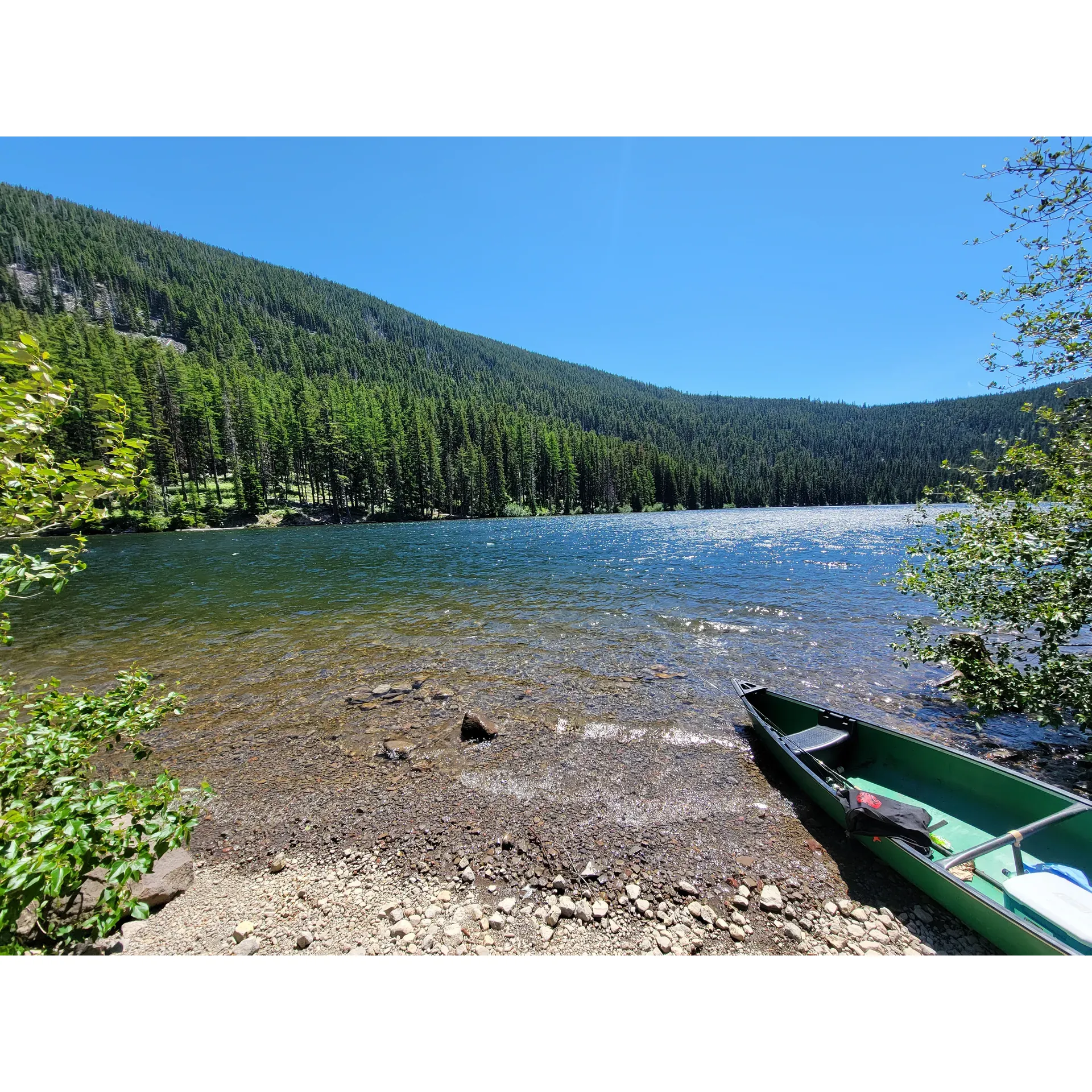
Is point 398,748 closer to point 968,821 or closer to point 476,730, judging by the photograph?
point 476,730

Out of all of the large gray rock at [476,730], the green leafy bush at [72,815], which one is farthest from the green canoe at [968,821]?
the green leafy bush at [72,815]

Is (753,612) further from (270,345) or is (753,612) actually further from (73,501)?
(270,345)

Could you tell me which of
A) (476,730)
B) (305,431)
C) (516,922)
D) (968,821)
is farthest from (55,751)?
(305,431)

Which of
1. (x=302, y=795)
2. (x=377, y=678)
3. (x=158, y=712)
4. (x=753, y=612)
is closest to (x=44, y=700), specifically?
(x=158, y=712)

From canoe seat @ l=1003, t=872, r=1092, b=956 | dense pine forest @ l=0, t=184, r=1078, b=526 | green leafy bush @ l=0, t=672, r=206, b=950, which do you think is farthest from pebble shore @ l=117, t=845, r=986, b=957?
dense pine forest @ l=0, t=184, r=1078, b=526

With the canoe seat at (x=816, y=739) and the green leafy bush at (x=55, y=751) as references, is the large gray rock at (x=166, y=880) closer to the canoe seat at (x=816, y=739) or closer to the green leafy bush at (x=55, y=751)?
the green leafy bush at (x=55, y=751)

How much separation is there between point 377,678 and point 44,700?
839 cm

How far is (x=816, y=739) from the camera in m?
7.94

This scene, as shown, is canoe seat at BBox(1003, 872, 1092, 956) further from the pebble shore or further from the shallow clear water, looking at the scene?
the shallow clear water

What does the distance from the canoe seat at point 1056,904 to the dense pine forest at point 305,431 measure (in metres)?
5.04

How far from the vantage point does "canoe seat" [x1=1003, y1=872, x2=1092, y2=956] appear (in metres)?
4.73

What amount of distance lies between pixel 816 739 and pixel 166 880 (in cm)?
954

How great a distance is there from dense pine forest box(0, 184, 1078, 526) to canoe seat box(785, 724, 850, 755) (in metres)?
4.87

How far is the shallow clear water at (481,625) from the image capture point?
38.0ft
